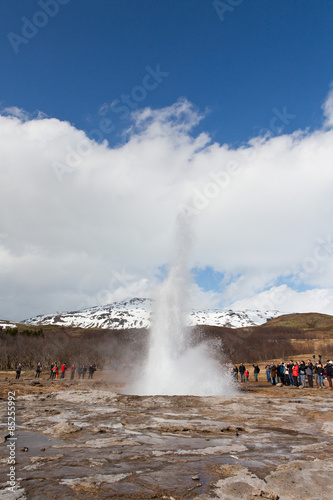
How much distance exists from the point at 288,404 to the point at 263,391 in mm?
7764

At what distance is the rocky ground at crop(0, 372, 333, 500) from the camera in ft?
17.0

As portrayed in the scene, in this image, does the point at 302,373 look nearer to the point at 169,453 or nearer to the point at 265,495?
the point at 169,453

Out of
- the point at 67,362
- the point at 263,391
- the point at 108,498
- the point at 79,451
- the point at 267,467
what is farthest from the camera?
the point at 67,362

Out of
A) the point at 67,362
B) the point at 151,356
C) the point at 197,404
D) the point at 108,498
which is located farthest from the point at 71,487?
the point at 67,362

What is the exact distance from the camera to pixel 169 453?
24.0ft

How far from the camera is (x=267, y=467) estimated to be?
639cm

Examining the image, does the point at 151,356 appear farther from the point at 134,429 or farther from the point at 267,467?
the point at 267,467

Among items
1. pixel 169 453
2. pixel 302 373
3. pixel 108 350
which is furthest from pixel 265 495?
pixel 108 350

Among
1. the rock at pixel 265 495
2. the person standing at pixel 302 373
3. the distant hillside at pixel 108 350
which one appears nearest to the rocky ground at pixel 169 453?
the rock at pixel 265 495

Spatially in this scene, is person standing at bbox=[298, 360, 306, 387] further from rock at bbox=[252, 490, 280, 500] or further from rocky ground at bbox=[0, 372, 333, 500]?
rock at bbox=[252, 490, 280, 500]

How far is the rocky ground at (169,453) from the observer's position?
5.17m

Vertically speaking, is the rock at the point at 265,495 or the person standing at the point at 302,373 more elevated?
the rock at the point at 265,495

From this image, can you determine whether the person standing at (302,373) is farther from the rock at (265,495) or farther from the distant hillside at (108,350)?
the rock at (265,495)

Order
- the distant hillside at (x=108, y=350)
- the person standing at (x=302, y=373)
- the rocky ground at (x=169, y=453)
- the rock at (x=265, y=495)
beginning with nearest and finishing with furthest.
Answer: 1. the rock at (x=265, y=495)
2. the rocky ground at (x=169, y=453)
3. the person standing at (x=302, y=373)
4. the distant hillside at (x=108, y=350)
